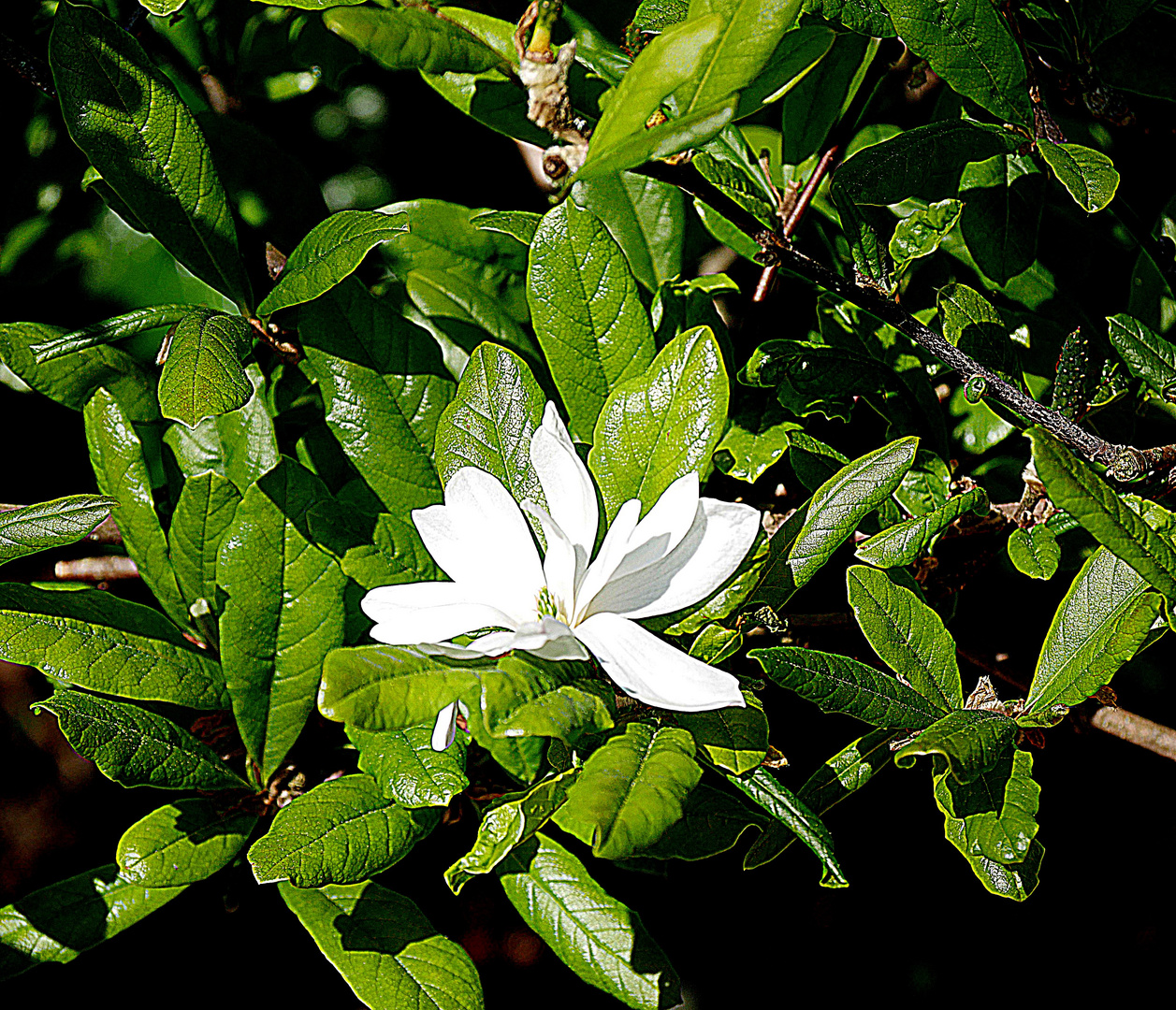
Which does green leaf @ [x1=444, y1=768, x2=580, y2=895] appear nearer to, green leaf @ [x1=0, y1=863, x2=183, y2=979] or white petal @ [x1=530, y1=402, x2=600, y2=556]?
white petal @ [x1=530, y1=402, x2=600, y2=556]

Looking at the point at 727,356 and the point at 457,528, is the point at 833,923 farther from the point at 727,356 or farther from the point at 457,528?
the point at 457,528

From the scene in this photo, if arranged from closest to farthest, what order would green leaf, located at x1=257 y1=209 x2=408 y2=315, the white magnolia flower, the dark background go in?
the white magnolia flower, green leaf, located at x1=257 y1=209 x2=408 y2=315, the dark background

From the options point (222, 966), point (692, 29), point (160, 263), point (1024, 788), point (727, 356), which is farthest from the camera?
point (222, 966)

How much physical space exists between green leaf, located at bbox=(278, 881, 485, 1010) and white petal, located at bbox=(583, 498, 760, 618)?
284mm

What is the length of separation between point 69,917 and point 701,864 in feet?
1.78

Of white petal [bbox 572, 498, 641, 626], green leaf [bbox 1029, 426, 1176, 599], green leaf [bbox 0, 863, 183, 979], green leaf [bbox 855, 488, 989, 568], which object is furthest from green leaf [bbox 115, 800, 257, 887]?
green leaf [bbox 1029, 426, 1176, 599]

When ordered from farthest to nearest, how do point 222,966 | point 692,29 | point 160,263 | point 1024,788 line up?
point 222,966
point 160,263
point 1024,788
point 692,29

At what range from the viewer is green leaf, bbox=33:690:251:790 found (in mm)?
579

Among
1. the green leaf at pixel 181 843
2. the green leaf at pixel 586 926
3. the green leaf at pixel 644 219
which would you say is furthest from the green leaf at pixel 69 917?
the green leaf at pixel 644 219

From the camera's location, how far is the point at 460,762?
59 cm

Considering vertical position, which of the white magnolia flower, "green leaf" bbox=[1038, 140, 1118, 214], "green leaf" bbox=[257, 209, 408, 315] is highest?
"green leaf" bbox=[1038, 140, 1118, 214]

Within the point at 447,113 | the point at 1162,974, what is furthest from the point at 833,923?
the point at 447,113

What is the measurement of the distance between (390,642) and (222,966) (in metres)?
0.71

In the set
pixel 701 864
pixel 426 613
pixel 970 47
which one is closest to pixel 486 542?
pixel 426 613
